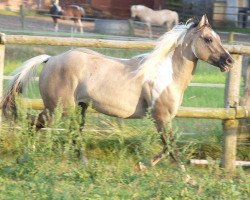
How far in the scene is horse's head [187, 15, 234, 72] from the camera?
8.98m

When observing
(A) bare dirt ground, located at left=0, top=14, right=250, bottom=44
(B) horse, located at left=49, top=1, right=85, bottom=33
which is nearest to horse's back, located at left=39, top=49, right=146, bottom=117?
(A) bare dirt ground, located at left=0, top=14, right=250, bottom=44

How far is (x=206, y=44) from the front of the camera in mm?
9031

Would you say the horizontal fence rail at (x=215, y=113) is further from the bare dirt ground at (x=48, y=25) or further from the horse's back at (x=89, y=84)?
the bare dirt ground at (x=48, y=25)

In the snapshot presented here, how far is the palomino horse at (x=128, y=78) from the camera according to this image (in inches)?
351

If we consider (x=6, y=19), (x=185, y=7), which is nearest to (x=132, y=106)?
(x=6, y=19)

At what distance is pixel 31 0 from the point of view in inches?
1554

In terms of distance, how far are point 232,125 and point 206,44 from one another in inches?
33.9

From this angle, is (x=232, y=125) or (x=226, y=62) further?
(x=232, y=125)

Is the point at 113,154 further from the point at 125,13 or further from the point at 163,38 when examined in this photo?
the point at 125,13

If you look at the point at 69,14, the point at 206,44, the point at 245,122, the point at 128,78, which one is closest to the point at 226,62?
the point at 206,44

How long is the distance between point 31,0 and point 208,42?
31052 mm

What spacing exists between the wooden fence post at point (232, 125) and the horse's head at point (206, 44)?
0.24 m

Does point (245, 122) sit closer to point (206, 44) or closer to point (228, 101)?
point (228, 101)

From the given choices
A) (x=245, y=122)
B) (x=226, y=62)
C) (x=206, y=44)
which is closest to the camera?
(x=226, y=62)
